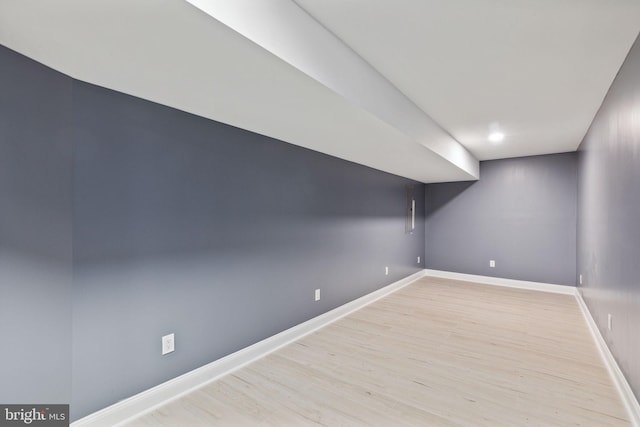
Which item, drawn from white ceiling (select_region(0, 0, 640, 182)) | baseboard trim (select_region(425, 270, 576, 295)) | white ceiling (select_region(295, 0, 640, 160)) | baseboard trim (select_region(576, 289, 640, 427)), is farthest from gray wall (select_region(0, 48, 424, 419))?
baseboard trim (select_region(425, 270, 576, 295))

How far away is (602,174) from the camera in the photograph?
2.74 metres

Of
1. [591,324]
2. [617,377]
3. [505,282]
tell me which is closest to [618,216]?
[617,377]

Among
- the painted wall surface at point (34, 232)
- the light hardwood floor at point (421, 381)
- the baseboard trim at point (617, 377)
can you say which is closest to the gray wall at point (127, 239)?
the painted wall surface at point (34, 232)

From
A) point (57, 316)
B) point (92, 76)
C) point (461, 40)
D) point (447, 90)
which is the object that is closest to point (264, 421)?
point (57, 316)

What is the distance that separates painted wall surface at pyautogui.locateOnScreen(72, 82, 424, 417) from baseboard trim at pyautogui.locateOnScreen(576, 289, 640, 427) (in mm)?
A: 2382

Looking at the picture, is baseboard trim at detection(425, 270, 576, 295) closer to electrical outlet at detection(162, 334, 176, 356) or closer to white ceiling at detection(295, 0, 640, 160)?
white ceiling at detection(295, 0, 640, 160)

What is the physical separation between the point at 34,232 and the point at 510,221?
589 cm

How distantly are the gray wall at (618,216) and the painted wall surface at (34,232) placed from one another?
10.1 ft

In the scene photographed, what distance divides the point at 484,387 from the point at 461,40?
2.25m

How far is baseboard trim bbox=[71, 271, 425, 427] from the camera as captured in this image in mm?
1702

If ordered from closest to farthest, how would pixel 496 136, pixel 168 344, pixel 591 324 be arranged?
pixel 168 344 < pixel 591 324 < pixel 496 136

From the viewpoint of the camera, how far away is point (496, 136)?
3.73m

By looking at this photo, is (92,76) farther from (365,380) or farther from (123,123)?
(365,380)
